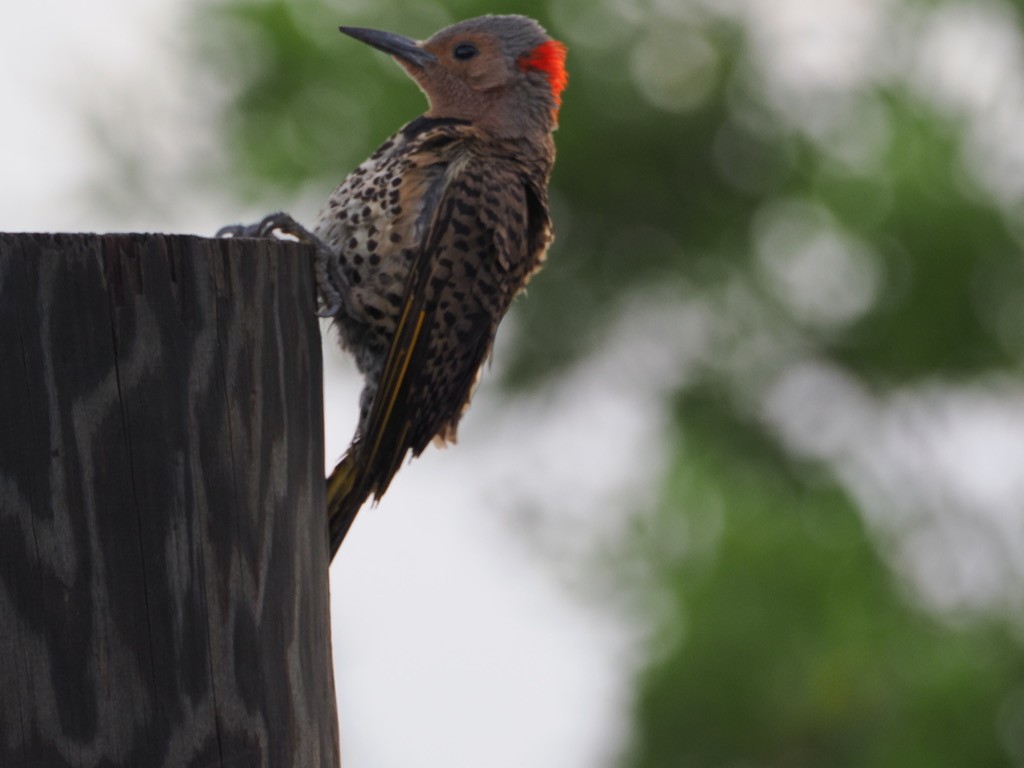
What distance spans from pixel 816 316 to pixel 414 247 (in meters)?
4.66

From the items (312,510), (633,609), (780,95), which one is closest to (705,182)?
(780,95)

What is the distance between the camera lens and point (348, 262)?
10.8ft

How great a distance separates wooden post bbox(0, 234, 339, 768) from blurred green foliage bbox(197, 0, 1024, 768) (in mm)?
5344

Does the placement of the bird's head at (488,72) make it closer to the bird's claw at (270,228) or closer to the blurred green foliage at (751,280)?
the bird's claw at (270,228)

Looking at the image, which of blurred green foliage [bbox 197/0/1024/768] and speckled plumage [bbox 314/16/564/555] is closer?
speckled plumage [bbox 314/16/564/555]

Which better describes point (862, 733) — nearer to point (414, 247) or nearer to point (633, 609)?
point (633, 609)

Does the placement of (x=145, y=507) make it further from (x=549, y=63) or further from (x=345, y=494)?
(x=549, y=63)

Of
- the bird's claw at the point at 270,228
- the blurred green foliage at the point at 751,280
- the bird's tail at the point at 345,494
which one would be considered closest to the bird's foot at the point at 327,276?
the bird's claw at the point at 270,228

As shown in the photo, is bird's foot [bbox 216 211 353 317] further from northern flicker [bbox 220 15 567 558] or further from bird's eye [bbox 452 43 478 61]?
bird's eye [bbox 452 43 478 61]

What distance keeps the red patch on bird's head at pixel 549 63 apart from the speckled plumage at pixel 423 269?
1.23 feet

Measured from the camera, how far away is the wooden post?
1.72 metres

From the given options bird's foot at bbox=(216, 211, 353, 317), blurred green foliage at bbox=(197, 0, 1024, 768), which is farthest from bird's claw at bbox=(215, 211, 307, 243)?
blurred green foliage at bbox=(197, 0, 1024, 768)

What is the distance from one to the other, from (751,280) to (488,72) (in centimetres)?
434

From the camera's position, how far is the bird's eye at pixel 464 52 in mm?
3797
